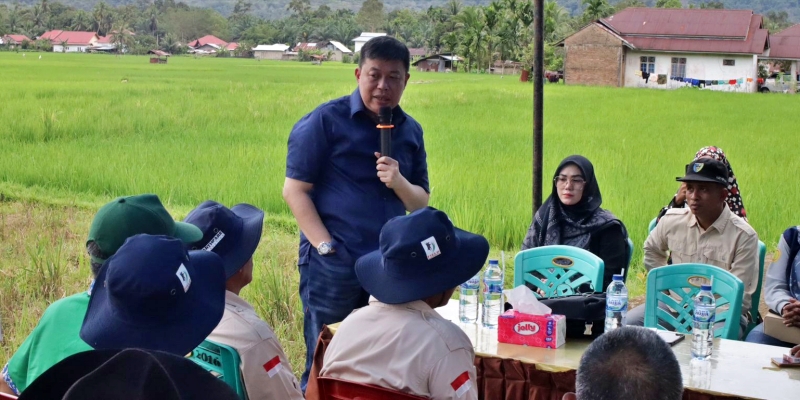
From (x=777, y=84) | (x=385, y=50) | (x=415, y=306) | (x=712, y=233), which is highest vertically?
(x=385, y=50)

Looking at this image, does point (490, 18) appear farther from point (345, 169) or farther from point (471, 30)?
point (345, 169)

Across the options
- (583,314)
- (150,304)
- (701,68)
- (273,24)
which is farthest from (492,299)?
(701,68)

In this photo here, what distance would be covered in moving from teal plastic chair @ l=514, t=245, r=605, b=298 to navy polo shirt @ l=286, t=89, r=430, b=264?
3.20ft

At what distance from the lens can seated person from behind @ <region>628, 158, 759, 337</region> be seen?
164 inches

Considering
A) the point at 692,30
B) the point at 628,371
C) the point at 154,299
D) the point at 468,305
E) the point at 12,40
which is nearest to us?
the point at 628,371

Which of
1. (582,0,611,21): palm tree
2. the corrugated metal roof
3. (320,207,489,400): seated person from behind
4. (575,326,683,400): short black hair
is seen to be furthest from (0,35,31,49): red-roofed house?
(582,0,611,21): palm tree

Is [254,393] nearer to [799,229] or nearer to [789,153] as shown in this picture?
[799,229]

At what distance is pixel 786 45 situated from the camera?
25.6 m

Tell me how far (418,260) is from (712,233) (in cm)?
237

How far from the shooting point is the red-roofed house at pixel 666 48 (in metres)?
27.3

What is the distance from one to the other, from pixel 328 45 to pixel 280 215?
61.1 ft

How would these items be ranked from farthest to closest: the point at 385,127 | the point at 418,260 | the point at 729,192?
1. the point at 729,192
2. the point at 385,127
3. the point at 418,260

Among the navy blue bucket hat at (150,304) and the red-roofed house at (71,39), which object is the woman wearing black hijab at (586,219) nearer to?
the navy blue bucket hat at (150,304)

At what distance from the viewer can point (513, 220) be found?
7.02 meters
